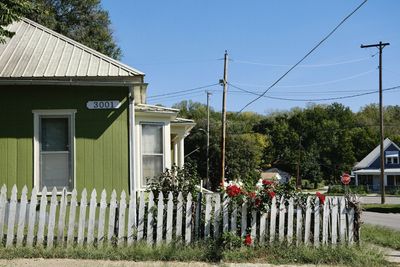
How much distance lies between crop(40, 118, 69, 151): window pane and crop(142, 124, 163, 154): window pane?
2.20m

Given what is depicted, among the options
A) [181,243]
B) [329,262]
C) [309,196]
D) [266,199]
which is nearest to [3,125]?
[181,243]

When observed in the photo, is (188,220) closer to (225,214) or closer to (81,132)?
(225,214)

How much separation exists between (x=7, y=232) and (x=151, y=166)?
4.66m

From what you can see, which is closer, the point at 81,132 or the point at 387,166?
the point at 81,132

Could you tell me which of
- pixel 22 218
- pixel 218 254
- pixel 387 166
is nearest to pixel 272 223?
pixel 218 254

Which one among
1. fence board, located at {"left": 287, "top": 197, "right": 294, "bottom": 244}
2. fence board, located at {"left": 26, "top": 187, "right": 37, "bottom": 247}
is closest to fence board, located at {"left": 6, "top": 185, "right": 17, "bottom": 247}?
fence board, located at {"left": 26, "top": 187, "right": 37, "bottom": 247}

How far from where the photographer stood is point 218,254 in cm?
866

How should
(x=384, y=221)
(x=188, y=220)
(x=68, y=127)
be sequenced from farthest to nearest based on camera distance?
(x=384, y=221), (x=68, y=127), (x=188, y=220)

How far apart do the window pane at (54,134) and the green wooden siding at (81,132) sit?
0.29 meters

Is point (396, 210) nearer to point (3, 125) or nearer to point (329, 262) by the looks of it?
point (329, 262)

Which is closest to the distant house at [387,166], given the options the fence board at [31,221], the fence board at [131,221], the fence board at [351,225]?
the fence board at [351,225]

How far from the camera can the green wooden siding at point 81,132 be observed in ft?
37.1

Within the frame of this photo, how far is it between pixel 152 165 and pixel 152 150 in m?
0.41

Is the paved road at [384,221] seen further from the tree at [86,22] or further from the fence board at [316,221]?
the tree at [86,22]
